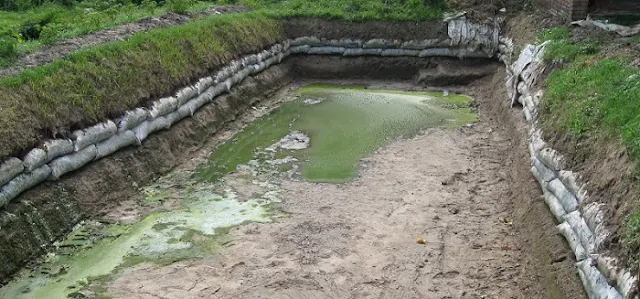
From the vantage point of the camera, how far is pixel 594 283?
4.74 meters

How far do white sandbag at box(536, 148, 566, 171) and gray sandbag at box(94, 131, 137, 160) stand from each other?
16.9 ft

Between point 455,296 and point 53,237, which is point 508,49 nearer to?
point 455,296

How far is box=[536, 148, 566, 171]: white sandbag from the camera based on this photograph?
6.50 m

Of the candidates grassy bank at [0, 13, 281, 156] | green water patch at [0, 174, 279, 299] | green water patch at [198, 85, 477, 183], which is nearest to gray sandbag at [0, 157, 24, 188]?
grassy bank at [0, 13, 281, 156]

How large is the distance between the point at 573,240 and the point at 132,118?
18.8 feet

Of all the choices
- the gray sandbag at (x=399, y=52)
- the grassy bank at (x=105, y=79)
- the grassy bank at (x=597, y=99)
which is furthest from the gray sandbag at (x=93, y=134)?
the gray sandbag at (x=399, y=52)

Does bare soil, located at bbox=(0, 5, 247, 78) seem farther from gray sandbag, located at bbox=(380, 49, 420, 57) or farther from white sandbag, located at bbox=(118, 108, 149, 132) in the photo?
gray sandbag, located at bbox=(380, 49, 420, 57)

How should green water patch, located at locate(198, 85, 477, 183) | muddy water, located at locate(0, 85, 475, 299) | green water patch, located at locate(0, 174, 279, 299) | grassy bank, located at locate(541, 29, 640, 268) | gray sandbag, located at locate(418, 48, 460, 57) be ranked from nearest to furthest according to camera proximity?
grassy bank, located at locate(541, 29, 640, 268), green water patch, located at locate(0, 174, 279, 299), muddy water, located at locate(0, 85, 475, 299), green water patch, located at locate(198, 85, 477, 183), gray sandbag, located at locate(418, 48, 460, 57)

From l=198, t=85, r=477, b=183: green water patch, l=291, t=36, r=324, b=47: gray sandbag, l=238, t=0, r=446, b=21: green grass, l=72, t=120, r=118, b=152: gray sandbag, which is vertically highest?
l=72, t=120, r=118, b=152: gray sandbag

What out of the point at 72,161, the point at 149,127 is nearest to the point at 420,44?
the point at 149,127

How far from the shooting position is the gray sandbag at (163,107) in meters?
9.16

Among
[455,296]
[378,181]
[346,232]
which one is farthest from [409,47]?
[455,296]

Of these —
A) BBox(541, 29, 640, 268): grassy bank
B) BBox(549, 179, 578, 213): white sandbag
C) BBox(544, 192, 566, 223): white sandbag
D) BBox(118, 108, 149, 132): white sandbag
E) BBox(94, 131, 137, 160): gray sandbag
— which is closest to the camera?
BBox(541, 29, 640, 268): grassy bank

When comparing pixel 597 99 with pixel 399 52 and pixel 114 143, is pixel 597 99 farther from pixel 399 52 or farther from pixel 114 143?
pixel 399 52
